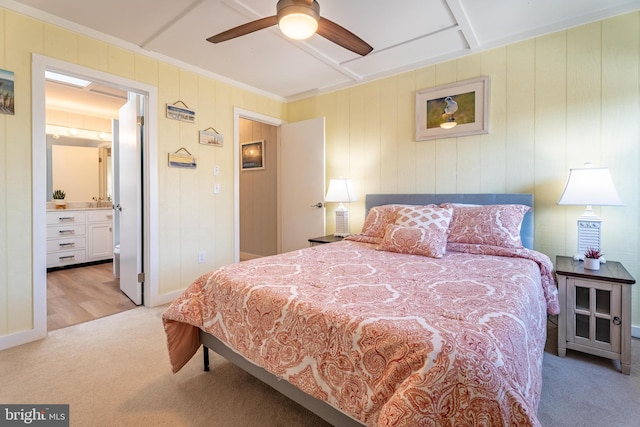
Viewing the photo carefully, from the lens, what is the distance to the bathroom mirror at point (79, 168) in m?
4.84

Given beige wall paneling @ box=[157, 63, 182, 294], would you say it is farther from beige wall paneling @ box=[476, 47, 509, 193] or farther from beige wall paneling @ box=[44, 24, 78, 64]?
beige wall paneling @ box=[476, 47, 509, 193]

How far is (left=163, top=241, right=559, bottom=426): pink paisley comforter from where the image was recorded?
847 mm

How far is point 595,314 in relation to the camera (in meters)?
1.95

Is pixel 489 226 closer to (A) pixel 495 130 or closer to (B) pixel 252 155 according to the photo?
(A) pixel 495 130

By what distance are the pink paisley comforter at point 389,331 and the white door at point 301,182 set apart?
1.99m

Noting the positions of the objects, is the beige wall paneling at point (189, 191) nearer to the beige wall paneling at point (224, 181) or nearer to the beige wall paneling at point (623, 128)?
Answer: the beige wall paneling at point (224, 181)

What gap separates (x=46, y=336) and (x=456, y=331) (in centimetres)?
298

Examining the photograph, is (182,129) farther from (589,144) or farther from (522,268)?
(589,144)

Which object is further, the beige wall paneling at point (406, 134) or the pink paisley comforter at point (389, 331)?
the beige wall paneling at point (406, 134)

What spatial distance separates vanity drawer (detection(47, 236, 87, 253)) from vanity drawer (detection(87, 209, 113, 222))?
1.04 feet

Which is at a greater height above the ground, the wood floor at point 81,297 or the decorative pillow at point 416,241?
the decorative pillow at point 416,241

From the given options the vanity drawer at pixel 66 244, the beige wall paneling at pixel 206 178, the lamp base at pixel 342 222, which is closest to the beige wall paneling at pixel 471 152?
the lamp base at pixel 342 222

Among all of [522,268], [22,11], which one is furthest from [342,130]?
[22,11]

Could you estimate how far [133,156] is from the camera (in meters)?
3.12
